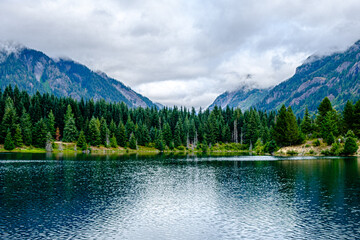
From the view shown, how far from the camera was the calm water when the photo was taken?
31.1 metres

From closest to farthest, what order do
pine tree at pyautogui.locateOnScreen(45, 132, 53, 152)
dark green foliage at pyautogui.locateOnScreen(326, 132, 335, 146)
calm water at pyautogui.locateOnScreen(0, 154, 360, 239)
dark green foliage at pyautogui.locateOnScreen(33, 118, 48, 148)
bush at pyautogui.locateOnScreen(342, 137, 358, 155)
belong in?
calm water at pyautogui.locateOnScreen(0, 154, 360, 239) → bush at pyautogui.locateOnScreen(342, 137, 358, 155) → dark green foliage at pyautogui.locateOnScreen(326, 132, 335, 146) → pine tree at pyautogui.locateOnScreen(45, 132, 53, 152) → dark green foliage at pyautogui.locateOnScreen(33, 118, 48, 148)

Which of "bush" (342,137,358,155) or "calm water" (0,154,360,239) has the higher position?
"bush" (342,137,358,155)

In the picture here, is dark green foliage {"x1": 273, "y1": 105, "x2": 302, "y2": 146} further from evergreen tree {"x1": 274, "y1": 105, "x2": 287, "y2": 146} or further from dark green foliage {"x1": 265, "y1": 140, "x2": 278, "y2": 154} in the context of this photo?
dark green foliage {"x1": 265, "y1": 140, "x2": 278, "y2": 154}

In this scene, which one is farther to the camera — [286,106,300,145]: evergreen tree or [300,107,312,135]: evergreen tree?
[300,107,312,135]: evergreen tree

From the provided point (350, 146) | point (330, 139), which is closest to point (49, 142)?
point (330, 139)

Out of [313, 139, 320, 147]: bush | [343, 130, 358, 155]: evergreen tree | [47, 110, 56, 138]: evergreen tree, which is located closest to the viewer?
[343, 130, 358, 155]: evergreen tree

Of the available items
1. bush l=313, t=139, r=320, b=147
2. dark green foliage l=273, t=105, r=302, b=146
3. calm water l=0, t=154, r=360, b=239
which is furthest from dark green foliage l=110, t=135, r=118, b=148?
calm water l=0, t=154, r=360, b=239

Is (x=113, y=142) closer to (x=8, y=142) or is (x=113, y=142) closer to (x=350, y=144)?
(x=8, y=142)

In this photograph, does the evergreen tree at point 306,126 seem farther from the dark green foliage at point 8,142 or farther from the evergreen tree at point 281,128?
the dark green foliage at point 8,142

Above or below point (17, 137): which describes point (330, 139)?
below

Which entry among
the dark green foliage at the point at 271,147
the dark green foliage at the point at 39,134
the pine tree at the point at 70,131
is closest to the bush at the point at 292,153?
the dark green foliage at the point at 271,147

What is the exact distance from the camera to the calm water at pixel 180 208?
3108 cm

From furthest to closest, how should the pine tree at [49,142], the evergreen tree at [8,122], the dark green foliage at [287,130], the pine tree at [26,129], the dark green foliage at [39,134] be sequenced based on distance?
the dark green foliage at [39,134] → the pine tree at [49,142] → the pine tree at [26,129] → the evergreen tree at [8,122] → the dark green foliage at [287,130]

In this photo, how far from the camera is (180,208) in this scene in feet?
136
